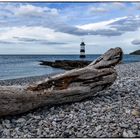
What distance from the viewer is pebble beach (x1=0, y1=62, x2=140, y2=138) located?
536 centimetres

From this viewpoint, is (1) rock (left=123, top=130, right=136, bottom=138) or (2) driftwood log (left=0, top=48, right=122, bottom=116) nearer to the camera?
(1) rock (left=123, top=130, right=136, bottom=138)

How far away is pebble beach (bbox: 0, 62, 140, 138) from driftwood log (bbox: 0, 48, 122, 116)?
0.18 metres

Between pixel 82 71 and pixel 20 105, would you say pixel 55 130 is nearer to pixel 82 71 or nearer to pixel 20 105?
pixel 20 105

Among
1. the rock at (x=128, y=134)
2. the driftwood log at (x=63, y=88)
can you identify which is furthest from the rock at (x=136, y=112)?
the driftwood log at (x=63, y=88)

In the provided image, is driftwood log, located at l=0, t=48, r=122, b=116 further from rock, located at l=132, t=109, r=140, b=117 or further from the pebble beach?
rock, located at l=132, t=109, r=140, b=117

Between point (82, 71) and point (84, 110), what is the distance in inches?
35.8

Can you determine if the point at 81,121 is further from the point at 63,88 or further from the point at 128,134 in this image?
the point at 63,88

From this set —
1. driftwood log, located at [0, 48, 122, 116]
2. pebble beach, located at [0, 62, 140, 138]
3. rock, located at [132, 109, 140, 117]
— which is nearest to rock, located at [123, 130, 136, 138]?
pebble beach, located at [0, 62, 140, 138]

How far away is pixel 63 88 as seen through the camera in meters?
6.72

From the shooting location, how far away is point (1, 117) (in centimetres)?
619

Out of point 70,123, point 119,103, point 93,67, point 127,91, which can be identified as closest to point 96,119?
point 70,123

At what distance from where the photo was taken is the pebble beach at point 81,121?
5.36 meters

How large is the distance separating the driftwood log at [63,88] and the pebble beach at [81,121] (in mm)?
177

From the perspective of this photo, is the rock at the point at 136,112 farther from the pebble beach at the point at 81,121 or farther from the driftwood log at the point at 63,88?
the driftwood log at the point at 63,88
